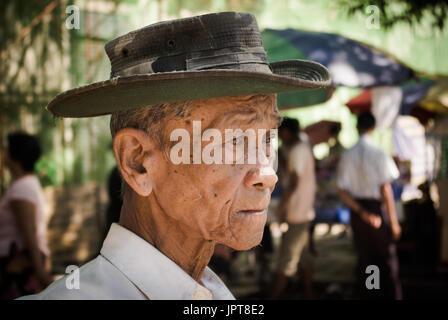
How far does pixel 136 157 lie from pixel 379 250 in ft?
14.4

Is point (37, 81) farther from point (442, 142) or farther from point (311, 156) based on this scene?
point (442, 142)

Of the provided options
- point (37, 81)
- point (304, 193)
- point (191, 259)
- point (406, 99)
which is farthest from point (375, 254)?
point (37, 81)

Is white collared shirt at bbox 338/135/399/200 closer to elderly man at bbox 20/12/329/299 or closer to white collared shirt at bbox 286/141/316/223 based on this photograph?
white collared shirt at bbox 286/141/316/223

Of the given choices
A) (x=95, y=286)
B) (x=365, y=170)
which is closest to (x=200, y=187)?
(x=95, y=286)

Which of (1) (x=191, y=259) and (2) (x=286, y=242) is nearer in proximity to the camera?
(1) (x=191, y=259)

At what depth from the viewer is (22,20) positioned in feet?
26.5

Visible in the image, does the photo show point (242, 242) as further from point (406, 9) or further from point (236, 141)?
point (406, 9)

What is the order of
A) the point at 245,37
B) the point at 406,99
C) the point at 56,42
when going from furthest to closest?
the point at 56,42
the point at 406,99
the point at 245,37

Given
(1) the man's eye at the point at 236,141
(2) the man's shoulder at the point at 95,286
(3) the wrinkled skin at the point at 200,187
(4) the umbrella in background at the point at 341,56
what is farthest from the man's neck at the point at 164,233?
(4) the umbrella in background at the point at 341,56

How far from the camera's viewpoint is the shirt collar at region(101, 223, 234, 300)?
4.58ft

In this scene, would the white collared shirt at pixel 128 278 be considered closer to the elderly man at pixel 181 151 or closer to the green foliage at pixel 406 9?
the elderly man at pixel 181 151

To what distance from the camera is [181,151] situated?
143cm

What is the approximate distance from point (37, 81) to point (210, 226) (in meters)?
7.73

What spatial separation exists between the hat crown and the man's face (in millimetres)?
124
